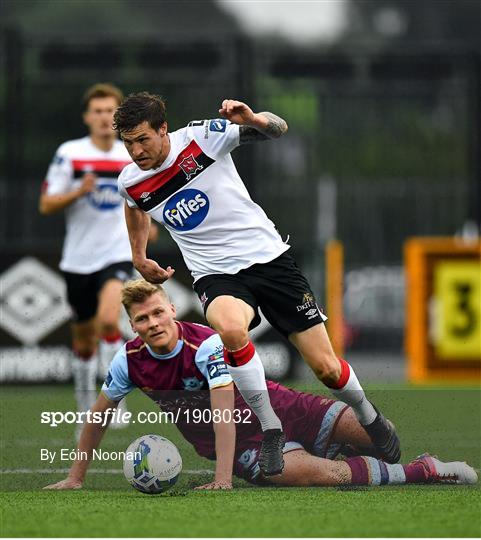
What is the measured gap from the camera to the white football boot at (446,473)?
289 inches

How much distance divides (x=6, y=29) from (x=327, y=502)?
445 inches

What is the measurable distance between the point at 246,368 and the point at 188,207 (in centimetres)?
86

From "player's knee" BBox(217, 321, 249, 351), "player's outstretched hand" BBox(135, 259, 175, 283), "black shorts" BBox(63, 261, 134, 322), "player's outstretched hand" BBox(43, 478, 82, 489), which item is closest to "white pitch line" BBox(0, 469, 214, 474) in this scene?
"player's outstretched hand" BBox(43, 478, 82, 489)

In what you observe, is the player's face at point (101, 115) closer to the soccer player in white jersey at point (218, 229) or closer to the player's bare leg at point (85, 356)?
the player's bare leg at point (85, 356)

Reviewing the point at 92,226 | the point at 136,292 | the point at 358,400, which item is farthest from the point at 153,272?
the point at 92,226

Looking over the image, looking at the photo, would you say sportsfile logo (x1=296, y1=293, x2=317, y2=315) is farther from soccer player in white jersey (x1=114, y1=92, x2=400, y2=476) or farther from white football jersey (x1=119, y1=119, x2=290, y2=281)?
white football jersey (x1=119, y1=119, x2=290, y2=281)

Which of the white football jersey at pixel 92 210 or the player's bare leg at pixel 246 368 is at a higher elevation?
the white football jersey at pixel 92 210

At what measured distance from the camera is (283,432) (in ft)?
23.7

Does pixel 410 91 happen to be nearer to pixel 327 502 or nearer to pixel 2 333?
pixel 2 333

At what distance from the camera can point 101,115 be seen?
10508 mm

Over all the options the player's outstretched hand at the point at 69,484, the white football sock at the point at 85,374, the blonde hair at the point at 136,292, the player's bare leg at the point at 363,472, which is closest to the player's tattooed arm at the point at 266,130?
the blonde hair at the point at 136,292

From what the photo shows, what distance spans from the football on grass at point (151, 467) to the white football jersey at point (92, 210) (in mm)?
3548

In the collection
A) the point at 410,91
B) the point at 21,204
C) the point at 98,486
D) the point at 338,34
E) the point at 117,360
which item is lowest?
the point at 98,486

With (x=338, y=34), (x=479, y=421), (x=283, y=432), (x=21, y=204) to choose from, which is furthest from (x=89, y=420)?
(x=338, y=34)
